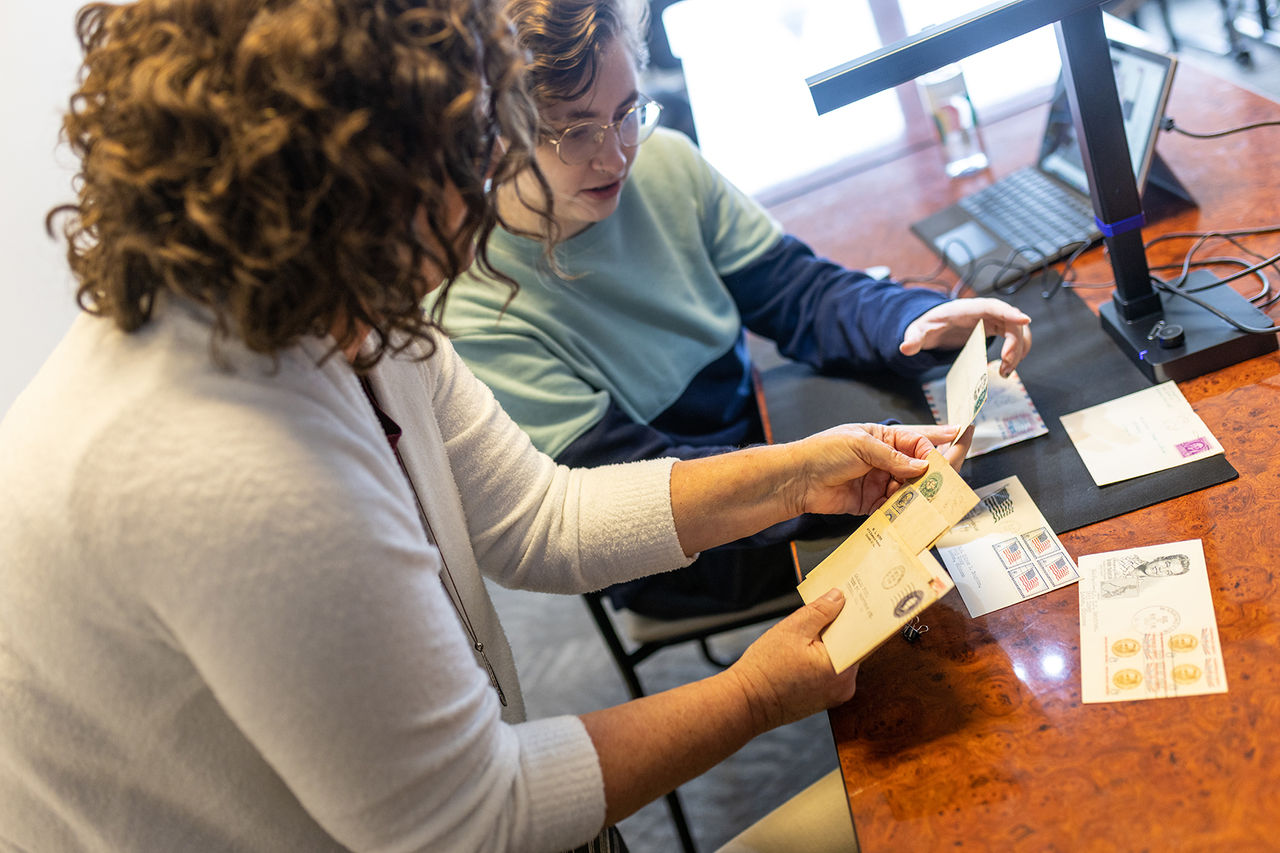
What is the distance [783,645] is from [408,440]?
1.45 feet

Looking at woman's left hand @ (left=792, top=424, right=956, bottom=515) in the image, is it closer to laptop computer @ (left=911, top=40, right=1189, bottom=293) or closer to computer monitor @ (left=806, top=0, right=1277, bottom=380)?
computer monitor @ (left=806, top=0, right=1277, bottom=380)

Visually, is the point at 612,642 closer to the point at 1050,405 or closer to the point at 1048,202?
the point at 1050,405

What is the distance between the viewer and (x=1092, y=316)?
138cm

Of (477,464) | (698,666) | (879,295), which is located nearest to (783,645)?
(477,464)

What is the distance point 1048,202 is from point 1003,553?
0.84 meters

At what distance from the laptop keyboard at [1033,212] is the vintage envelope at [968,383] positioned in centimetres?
43

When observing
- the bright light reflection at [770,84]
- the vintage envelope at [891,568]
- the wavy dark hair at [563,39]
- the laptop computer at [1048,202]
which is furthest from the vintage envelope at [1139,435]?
the bright light reflection at [770,84]

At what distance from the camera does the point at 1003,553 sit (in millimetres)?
1072

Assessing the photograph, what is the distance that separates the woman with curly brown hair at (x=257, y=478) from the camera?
2.26 feet

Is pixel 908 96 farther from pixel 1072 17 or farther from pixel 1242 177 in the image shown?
pixel 1072 17

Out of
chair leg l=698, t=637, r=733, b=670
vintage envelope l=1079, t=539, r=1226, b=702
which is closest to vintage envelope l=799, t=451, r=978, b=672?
vintage envelope l=1079, t=539, r=1226, b=702

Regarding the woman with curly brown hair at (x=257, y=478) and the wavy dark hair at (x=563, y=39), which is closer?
the woman with curly brown hair at (x=257, y=478)

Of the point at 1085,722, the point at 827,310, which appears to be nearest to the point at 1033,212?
the point at 827,310

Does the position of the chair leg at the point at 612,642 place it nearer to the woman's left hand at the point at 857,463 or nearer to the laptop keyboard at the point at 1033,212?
the woman's left hand at the point at 857,463
